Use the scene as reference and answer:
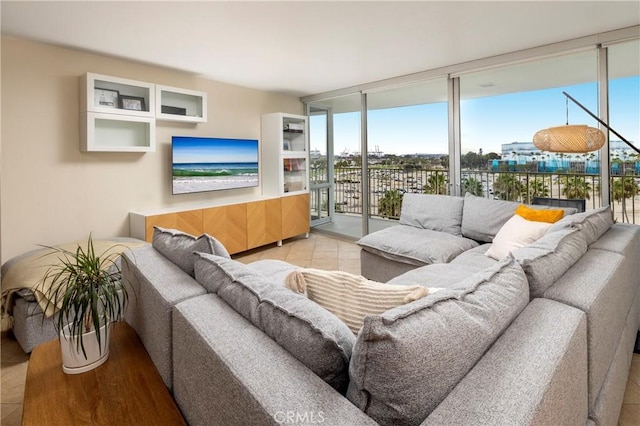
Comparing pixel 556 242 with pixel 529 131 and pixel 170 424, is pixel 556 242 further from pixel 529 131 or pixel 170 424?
pixel 529 131

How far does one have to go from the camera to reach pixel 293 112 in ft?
19.8

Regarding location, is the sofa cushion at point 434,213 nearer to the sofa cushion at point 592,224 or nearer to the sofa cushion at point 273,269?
the sofa cushion at point 592,224

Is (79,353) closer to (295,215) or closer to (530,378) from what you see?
(530,378)

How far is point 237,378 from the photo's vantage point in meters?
0.84

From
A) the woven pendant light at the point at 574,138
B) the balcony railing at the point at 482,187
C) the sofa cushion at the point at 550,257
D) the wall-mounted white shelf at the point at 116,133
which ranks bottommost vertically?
the sofa cushion at the point at 550,257

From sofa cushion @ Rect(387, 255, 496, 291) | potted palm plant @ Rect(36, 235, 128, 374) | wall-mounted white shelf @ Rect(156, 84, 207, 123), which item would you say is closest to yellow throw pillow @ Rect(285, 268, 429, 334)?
potted palm plant @ Rect(36, 235, 128, 374)

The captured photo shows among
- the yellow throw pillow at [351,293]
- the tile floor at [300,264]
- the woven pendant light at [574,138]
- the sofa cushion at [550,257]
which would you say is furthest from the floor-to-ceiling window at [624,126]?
the yellow throw pillow at [351,293]

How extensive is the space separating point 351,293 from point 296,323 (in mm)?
266

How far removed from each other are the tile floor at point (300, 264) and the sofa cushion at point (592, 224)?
841 millimetres

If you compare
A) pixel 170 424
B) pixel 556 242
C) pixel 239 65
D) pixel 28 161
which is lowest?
pixel 170 424

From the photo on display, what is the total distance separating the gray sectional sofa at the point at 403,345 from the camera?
2.47 ft

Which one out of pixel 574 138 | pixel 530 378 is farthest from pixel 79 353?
pixel 574 138

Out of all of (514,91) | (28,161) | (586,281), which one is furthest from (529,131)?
(28,161)

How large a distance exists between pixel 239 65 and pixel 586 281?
379 cm
